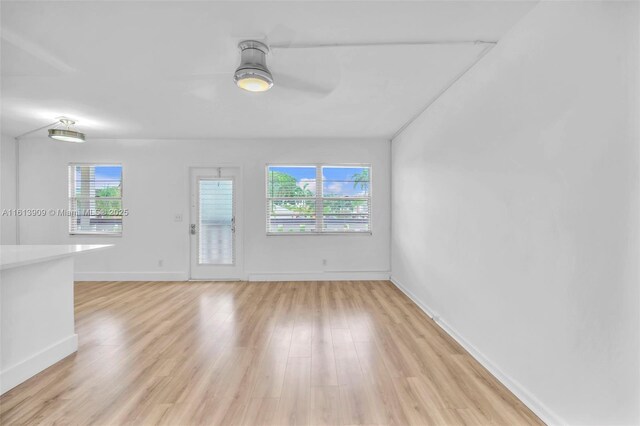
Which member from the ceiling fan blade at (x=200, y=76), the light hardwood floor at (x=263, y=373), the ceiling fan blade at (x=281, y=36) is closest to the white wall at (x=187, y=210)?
the light hardwood floor at (x=263, y=373)

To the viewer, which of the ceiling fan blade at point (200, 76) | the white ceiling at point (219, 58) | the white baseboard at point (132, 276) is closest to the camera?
the white ceiling at point (219, 58)

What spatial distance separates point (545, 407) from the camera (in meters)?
1.56

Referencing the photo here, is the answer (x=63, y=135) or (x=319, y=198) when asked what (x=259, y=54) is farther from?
(x=63, y=135)

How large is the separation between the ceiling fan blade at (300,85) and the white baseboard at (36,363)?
3.05m

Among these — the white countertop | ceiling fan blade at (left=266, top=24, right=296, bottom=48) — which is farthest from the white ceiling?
the white countertop

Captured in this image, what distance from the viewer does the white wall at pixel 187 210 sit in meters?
4.84

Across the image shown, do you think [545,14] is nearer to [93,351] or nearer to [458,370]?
[458,370]

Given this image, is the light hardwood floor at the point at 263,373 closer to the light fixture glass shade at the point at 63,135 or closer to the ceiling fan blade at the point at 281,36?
the light fixture glass shade at the point at 63,135

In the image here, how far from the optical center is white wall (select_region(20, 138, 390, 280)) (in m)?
4.84

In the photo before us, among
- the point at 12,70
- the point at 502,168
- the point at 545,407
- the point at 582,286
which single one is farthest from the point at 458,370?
the point at 12,70

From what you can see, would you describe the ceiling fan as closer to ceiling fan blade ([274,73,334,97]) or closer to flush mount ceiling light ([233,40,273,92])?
flush mount ceiling light ([233,40,273,92])

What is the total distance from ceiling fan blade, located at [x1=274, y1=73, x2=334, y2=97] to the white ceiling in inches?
1.3

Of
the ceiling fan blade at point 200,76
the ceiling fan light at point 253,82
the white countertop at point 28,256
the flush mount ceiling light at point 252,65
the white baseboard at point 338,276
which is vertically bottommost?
the white baseboard at point 338,276

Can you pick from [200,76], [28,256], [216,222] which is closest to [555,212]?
[200,76]
